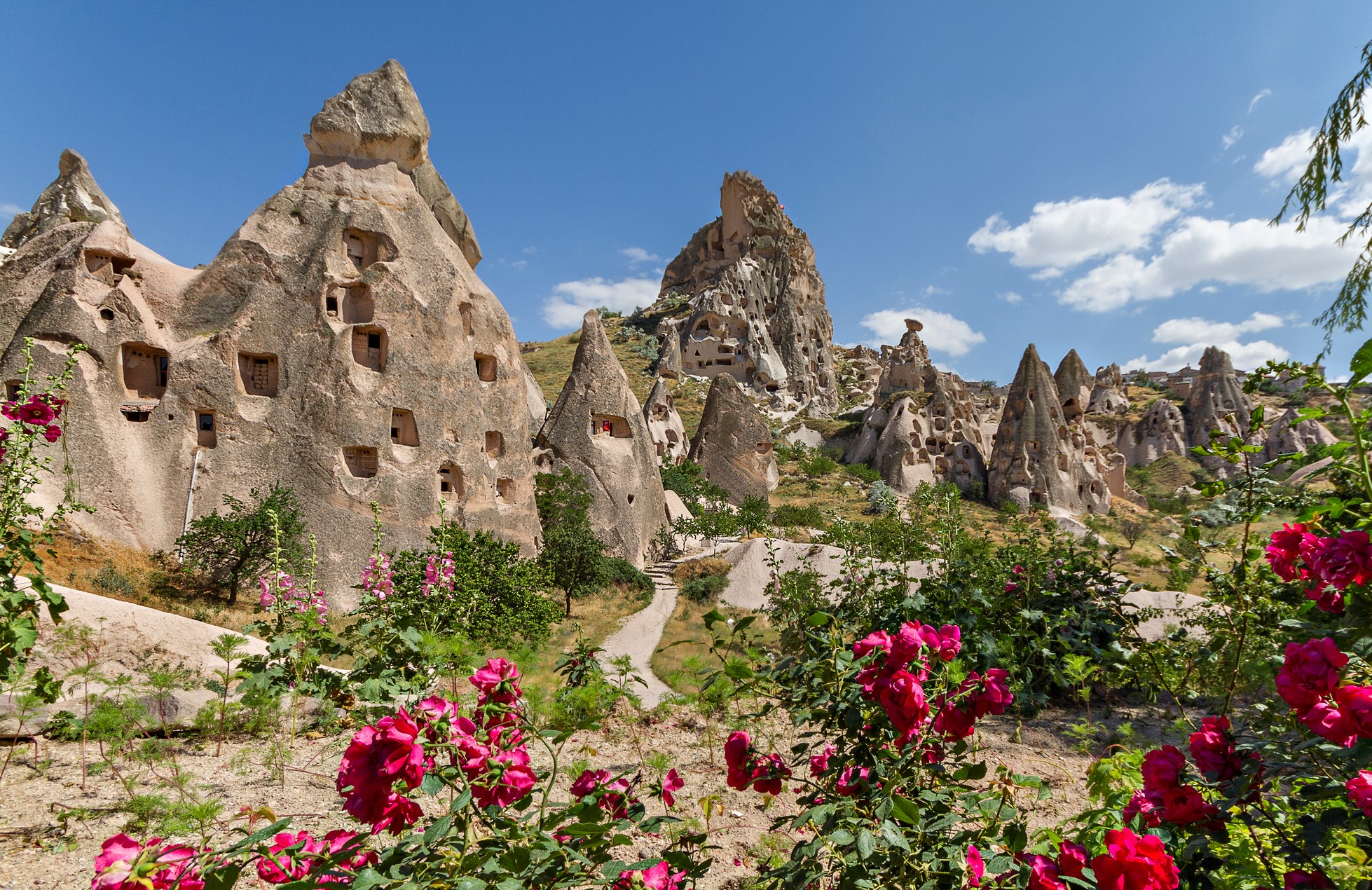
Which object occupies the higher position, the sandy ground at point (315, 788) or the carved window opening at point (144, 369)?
the carved window opening at point (144, 369)

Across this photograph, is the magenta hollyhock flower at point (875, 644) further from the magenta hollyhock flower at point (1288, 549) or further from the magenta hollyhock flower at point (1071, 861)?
the magenta hollyhock flower at point (1288, 549)

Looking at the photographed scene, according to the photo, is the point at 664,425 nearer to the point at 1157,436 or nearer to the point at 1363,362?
the point at 1363,362

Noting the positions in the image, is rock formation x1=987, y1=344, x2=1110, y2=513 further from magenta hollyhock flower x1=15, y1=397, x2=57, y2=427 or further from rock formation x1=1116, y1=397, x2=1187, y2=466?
magenta hollyhock flower x1=15, y1=397, x2=57, y2=427

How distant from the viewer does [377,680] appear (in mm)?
2127

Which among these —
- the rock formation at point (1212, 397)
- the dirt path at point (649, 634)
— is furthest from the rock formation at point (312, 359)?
the rock formation at point (1212, 397)

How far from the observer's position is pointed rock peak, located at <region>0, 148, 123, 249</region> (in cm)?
1841

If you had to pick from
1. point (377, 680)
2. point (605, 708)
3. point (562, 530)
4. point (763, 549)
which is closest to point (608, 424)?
point (562, 530)

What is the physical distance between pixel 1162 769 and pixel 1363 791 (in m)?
0.37

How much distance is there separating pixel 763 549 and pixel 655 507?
16.8ft

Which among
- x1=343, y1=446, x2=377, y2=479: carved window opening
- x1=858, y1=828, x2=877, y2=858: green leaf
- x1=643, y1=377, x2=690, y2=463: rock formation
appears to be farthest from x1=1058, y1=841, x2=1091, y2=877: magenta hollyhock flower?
x1=643, y1=377, x2=690, y2=463: rock formation

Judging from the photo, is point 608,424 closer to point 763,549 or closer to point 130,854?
point 763,549

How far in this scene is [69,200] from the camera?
18562mm

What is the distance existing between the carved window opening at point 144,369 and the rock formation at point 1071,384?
138ft

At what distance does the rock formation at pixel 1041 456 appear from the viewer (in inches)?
1252
